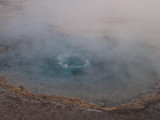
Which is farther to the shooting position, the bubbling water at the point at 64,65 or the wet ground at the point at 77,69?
the bubbling water at the point at 64,65

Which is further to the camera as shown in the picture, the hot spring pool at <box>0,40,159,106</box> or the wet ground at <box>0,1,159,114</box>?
the hot spring pool at <box>0,40,159,106</box>

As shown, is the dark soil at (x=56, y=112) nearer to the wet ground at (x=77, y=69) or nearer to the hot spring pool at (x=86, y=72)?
the wet ground at (x=77, y=69)

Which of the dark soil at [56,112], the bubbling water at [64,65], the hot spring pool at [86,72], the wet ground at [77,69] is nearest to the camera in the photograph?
the dark soil at [56,112]

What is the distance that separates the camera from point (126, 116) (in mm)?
6242

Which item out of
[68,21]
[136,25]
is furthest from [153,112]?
[68,21]

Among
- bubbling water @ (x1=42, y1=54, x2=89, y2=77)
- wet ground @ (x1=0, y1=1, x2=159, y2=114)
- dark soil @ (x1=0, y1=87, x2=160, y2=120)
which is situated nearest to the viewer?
dark soil @ (x1=0, y1=87, x2=160, y2=120)

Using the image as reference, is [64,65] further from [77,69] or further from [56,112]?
[56,112]

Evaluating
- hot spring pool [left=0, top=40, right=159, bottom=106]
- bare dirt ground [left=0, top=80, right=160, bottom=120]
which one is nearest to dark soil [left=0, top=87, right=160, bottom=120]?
bare dirt ground [left=0, top=80, right=160, bottom=120]

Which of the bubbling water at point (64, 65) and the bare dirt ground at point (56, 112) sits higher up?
the bare dirt ground at point (56, 112)

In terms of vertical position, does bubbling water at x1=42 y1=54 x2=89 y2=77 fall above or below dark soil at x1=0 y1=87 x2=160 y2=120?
below

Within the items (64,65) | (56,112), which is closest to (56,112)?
(56,112)

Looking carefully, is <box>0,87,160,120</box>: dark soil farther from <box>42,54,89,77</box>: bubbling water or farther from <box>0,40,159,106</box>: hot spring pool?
<box>42,54,89,77</box>: bubbling water

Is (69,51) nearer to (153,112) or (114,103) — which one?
(114,103)

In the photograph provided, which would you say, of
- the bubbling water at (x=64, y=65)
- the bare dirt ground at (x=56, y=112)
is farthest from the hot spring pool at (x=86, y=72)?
the bare dirt ground at (x=56, y=112)
